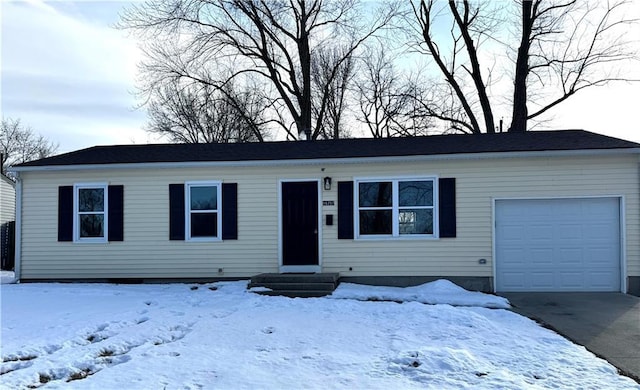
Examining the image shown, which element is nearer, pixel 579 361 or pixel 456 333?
pixel 579 361

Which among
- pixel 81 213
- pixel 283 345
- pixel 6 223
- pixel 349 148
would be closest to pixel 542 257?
pixel 349 148

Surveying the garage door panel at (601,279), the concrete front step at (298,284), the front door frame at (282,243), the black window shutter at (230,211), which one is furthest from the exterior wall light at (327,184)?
the garage door panel at (601,279)

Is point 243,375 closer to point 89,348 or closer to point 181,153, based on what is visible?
point 89,348

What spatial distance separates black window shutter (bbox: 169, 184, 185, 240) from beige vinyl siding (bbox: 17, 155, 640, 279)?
0.46 feet

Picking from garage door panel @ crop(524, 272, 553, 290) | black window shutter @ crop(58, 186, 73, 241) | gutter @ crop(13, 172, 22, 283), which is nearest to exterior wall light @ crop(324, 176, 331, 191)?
garage door panel @ crop(524, 272, 553, 290)

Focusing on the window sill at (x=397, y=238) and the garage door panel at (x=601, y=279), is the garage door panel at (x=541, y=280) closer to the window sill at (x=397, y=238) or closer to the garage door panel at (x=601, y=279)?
the garage door panel at (x=601, y=279)

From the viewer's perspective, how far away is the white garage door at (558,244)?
945cm

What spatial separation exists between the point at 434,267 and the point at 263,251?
3.77 m

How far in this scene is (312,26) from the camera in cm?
2358

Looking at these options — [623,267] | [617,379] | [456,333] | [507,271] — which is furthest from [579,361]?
[623,267]

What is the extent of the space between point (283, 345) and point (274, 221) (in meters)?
4.84

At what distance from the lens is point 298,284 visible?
9.27 metres

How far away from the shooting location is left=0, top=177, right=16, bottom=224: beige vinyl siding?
17.5 meters

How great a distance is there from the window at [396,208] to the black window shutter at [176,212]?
13.2 ft
